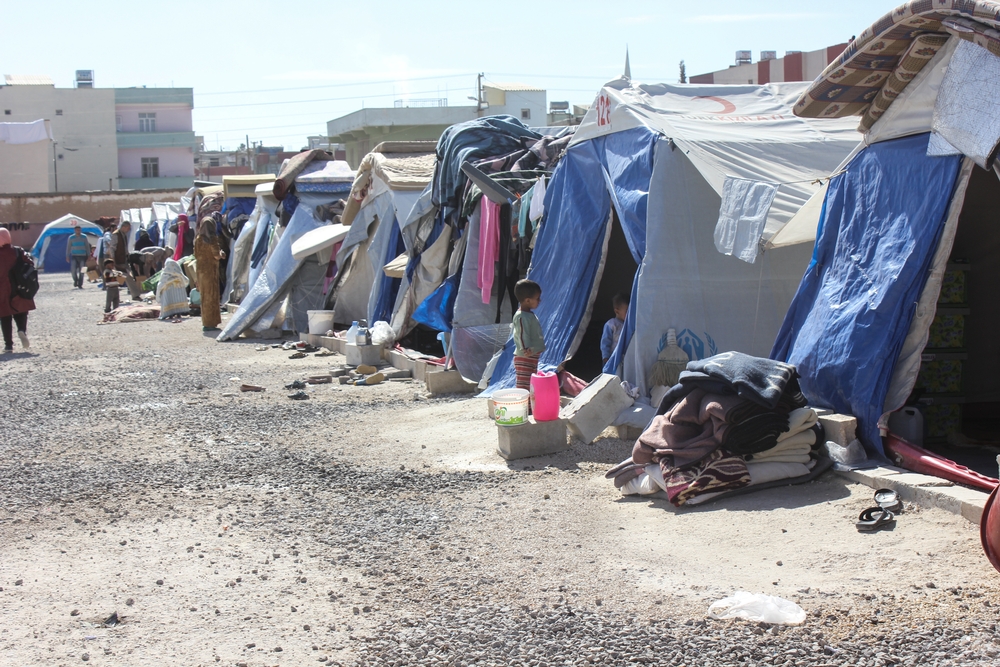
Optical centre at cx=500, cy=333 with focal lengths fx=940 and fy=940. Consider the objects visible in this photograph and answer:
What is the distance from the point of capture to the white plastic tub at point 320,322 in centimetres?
1380

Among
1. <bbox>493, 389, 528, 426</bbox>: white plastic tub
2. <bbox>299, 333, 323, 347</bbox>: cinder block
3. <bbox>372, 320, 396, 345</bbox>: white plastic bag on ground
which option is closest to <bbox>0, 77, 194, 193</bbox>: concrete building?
<bbox>299, 333, 323, 347</bbox>: cinder block

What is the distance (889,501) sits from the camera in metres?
4.67

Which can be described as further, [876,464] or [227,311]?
[227,311]

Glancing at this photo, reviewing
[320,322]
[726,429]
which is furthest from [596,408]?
[320,322]

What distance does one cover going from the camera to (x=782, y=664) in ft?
10.7

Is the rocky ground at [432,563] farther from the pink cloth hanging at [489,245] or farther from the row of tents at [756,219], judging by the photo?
the pink cloth hanging at [489,245]

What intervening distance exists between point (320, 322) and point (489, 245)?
188 inches

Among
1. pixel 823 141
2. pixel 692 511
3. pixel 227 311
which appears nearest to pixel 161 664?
pixel 692 511

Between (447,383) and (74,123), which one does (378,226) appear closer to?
(447,383)

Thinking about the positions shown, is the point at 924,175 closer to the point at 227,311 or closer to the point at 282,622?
the point at 282,622

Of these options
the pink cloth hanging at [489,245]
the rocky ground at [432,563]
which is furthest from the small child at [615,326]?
the pink cloth hanging at [489,245]

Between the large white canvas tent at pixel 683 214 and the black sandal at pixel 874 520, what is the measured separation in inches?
94.3

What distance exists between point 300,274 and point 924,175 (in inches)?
458

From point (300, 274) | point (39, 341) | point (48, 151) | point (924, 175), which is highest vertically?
point (48, 151)
